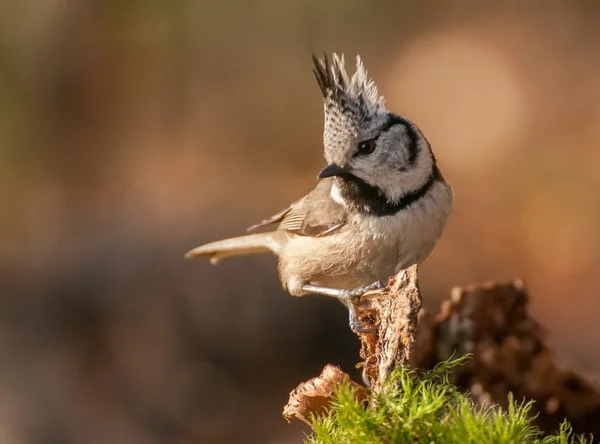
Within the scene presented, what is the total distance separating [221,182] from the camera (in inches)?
290

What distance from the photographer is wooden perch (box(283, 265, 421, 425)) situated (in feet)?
6.30

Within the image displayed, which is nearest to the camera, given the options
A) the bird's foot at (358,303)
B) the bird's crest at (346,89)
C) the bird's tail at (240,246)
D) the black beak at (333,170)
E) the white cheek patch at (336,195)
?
the bird's foot at (358,303)

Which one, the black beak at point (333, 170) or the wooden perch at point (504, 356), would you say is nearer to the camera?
the black beak at point (333, 170)

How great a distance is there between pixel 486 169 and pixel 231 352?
315cm

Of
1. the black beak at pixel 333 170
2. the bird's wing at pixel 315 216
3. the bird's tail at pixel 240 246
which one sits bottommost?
the bird's tail at pixel 240 246

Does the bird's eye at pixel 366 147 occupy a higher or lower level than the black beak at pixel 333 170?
higher

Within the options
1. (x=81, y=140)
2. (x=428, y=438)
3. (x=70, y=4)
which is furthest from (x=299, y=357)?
(x=70, y=4)

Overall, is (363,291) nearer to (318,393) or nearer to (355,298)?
(355,298)

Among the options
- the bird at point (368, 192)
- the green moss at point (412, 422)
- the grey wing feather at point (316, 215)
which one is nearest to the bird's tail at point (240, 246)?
the grey wing feather at point (316, 215)

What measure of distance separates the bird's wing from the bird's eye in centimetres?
32

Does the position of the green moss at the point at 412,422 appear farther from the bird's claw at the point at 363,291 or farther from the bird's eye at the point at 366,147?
the bird's eye at the point at 366,147

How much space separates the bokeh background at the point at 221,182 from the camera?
5070mm

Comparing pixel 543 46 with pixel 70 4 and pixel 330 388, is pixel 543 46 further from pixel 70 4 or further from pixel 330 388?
pixel 330 388

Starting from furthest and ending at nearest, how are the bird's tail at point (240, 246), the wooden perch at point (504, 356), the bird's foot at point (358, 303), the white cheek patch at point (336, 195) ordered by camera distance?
the bird's tail at point (240, 246), the white cheek patch at point (336, 195), the wooden perch at point (504, 356), the bird's foot at point (358, 303)
